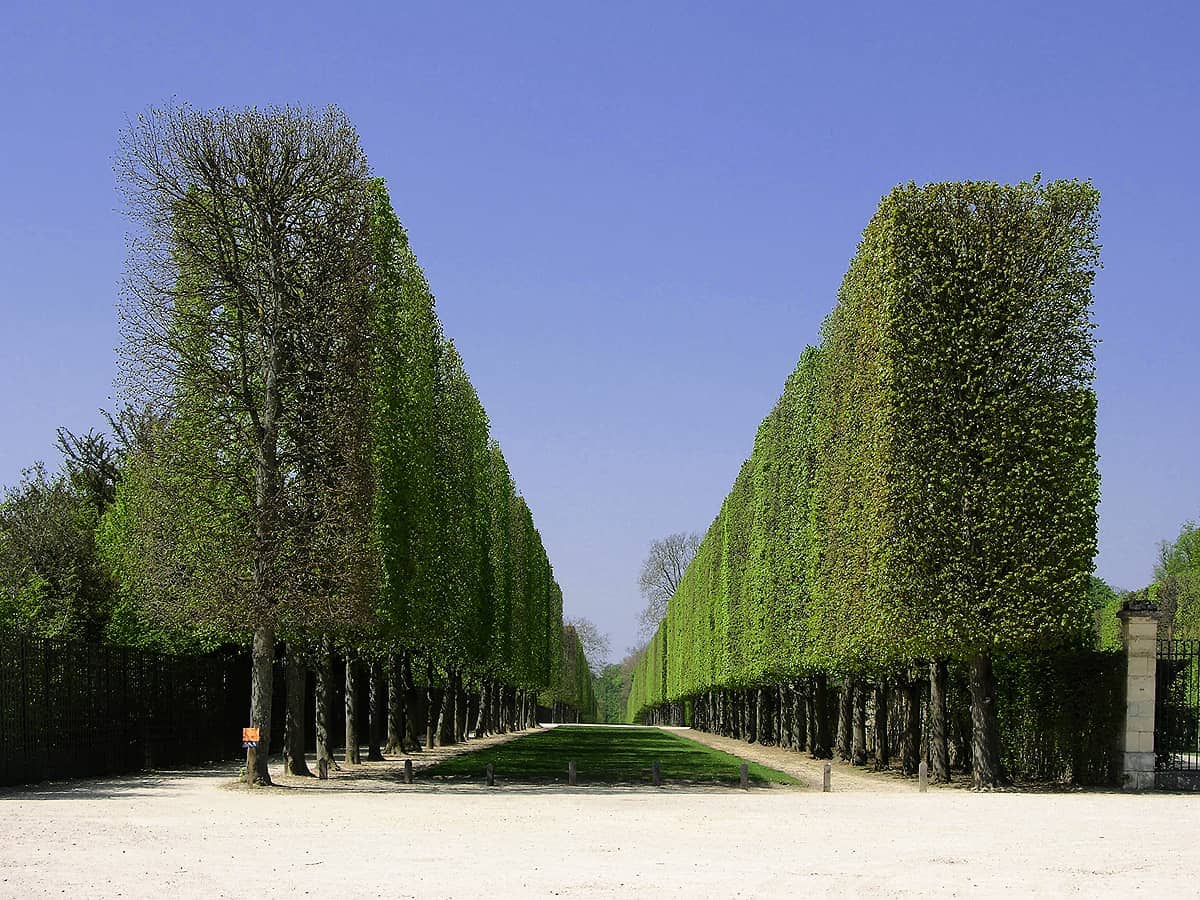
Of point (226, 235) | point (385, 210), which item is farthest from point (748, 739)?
point (226, 235)

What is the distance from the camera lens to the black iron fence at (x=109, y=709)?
91.1 ft

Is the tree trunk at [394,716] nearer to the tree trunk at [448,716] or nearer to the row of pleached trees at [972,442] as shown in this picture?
the tree trunk at [448,716]

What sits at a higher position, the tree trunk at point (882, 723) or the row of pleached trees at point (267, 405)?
the row of pleached trees at point (267, 405)

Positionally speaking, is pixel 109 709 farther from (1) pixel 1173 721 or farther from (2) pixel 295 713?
(1) pixel 1173 721

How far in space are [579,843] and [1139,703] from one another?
55.0 feet

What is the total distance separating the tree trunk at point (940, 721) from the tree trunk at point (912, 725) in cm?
326

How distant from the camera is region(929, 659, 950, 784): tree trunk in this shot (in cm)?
3095

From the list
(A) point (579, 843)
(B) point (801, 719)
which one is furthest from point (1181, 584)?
(A) point (579, 843)

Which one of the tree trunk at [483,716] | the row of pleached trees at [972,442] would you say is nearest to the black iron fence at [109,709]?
the row of pleached trees at [972,442]

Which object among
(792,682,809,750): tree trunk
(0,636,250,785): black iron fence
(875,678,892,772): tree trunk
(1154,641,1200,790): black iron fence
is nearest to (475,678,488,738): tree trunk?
(792,682,809,750): tree trunk

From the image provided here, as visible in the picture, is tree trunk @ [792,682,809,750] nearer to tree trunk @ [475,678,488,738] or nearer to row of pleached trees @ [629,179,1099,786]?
row of pleached trees @ [629,179,1099,786]

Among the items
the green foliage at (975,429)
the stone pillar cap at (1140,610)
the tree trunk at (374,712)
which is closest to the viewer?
the green foliage at (975,429)

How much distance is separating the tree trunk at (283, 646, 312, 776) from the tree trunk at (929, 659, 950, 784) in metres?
14.3

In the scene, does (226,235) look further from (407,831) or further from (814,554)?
(814,554)
